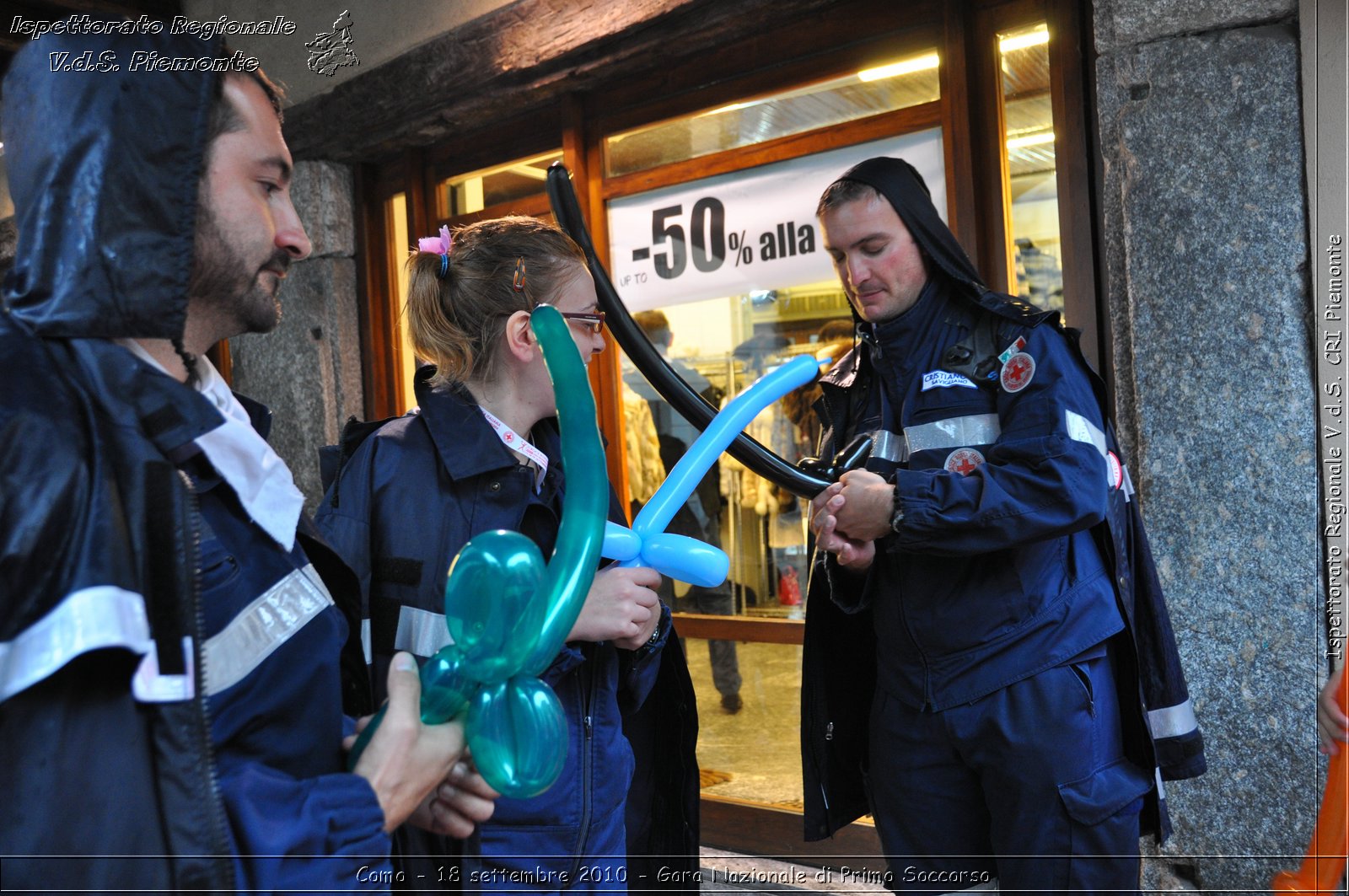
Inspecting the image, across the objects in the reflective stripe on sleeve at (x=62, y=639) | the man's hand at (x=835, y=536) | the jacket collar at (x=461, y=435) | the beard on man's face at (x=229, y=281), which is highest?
the beard on man's face at (x=229, y=281)

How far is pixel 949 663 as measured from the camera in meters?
2.00

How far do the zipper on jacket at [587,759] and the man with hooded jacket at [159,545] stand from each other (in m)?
0.54

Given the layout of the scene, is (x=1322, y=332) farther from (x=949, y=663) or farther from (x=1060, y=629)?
(x=949, y=663)

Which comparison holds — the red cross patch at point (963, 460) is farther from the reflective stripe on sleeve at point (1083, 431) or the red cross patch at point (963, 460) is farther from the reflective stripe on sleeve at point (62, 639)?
the reflective stripe on sleeve at point (62, 639)

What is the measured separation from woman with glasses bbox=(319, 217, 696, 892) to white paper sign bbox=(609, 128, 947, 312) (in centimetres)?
174

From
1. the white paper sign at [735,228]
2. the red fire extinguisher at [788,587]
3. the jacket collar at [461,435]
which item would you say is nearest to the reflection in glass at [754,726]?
the red fire extinguisher at [788,587]

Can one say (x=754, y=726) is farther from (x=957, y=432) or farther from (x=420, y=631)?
(x=420, y=631)

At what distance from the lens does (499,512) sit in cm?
175

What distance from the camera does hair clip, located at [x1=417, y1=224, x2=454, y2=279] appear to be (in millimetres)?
1921

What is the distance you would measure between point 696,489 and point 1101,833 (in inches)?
94.2

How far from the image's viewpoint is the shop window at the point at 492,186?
14.4 ft

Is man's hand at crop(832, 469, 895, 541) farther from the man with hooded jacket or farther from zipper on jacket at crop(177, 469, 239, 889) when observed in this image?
zipper on jacket at crop(177, 469, 239, 889)

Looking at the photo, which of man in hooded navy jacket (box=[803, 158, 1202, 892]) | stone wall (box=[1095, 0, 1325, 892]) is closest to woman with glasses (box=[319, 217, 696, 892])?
man in hooded navy jacket (box=[803, 158, 1202, 892])

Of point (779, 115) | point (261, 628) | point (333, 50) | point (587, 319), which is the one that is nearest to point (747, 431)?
point (779, 115)
